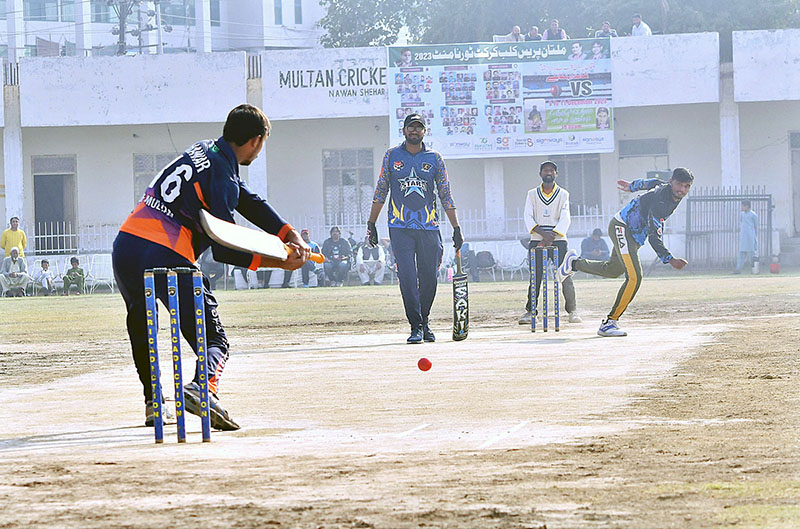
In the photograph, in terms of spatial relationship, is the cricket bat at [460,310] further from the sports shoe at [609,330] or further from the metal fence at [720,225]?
the metal fence at [720,225]

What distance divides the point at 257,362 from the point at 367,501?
653 cm

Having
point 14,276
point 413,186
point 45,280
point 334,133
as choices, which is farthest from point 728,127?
point 413,186

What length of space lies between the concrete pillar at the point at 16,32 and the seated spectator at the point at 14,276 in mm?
31758

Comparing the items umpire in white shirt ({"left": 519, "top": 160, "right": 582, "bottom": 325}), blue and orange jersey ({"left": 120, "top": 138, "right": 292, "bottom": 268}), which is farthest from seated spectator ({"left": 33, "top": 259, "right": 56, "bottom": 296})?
blue and orange jersey ({"left": 120, "top": 138, "right": 292, "bottom": 268})

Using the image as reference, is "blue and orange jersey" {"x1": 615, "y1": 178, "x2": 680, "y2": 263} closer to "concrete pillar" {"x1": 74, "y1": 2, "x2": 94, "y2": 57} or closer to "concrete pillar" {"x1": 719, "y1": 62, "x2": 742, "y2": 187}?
→ "concrete pillar" {"x1": 719, "y1": 62, "x2": 742, "y2": 187}

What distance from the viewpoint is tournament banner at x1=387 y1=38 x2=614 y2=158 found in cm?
3378

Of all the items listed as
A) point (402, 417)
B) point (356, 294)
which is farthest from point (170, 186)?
point (356, 294)

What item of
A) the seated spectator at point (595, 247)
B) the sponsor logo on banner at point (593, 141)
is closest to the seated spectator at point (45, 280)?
the seated spectator at point (595, 247)

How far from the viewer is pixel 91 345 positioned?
1342 centimetres

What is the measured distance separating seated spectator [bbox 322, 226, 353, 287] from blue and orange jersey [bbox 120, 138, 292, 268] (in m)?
24.3

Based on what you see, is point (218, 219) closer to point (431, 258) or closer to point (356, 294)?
point (431, 258)

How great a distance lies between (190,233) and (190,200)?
0.65 feet

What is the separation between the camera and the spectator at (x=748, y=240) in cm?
3150

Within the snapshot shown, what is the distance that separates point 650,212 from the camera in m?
12.9
